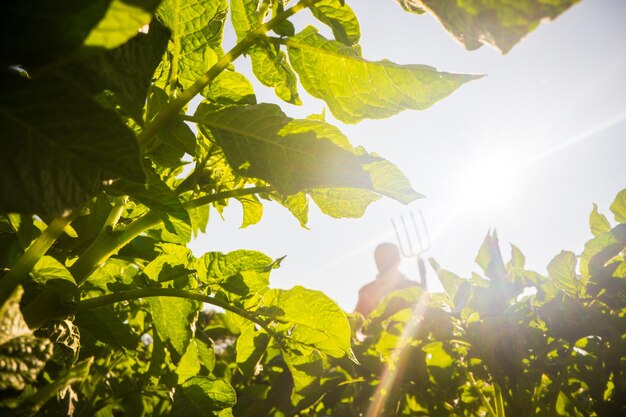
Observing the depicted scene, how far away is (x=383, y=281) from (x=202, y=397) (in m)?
10.2

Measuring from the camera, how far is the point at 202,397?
3.53 ft

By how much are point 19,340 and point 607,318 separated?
2.02m

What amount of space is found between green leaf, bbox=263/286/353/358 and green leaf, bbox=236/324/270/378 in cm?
17

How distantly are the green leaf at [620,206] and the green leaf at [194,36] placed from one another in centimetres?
225

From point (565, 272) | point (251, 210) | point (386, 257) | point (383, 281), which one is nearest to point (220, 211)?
point (251, 210)

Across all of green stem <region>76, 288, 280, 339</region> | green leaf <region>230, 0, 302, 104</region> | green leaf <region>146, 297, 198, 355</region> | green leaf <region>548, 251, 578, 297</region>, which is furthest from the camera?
green leaf <region>548, 251, 578, 297</region>

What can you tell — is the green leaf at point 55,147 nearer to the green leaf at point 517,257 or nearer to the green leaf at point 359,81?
the green leaf at point 359,81

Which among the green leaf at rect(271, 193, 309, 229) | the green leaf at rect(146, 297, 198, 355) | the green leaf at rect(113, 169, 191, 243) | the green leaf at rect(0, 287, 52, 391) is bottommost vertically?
the green leaf at rect(146, 297, 198, 355)

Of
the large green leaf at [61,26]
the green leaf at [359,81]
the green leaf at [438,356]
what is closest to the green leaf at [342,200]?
the green leaf at [359,81]

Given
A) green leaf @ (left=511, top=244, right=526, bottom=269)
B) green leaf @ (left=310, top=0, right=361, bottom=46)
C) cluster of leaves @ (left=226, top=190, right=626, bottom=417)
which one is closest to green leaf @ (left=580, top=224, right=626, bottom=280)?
cluster of leaves @ (left=226, top=190, right=626, bottom=417)

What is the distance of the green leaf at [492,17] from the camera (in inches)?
14.1

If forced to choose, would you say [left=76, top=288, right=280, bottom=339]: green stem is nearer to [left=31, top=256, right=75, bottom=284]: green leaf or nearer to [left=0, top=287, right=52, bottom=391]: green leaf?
[left=31, top=256, right=75, bottom=284]: green leaf

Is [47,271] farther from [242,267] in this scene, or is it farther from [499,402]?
[499,402]

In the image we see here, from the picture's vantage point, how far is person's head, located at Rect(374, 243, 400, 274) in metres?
12.5
